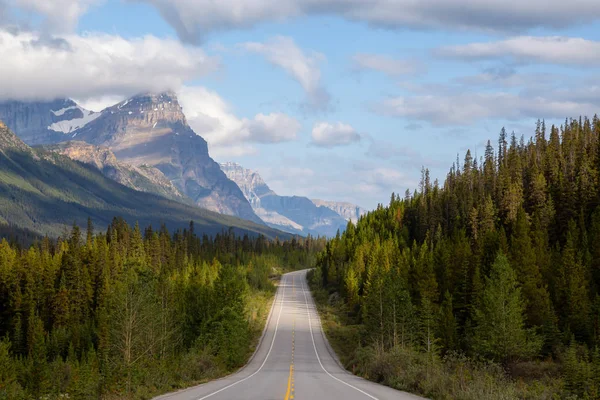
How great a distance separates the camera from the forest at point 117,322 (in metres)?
39.2

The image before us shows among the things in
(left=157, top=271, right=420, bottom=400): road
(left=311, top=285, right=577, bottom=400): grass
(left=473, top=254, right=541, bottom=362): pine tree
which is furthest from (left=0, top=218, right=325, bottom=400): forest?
(left=473, top=254, right=541, bottom=362): pine tree

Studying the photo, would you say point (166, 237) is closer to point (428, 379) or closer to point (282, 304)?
point (282, 304)

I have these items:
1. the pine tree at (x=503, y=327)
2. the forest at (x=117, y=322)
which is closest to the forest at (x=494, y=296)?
the pine tree at (x=503, y=327)

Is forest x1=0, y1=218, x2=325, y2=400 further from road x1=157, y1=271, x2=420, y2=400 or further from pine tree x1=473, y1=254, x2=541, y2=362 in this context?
pine tree x1=473, y1=254, x2=541, y2=362

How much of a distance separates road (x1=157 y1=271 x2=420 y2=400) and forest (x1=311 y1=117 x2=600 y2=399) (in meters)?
2.32

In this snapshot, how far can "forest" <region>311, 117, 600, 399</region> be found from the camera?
37781 millimetres

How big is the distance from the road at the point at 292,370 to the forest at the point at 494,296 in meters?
2.32

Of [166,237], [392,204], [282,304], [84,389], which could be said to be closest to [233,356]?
[84,389]

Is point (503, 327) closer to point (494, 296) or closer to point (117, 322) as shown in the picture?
point (494, 296)

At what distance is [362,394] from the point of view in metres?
28.2

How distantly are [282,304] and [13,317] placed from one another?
4719cm

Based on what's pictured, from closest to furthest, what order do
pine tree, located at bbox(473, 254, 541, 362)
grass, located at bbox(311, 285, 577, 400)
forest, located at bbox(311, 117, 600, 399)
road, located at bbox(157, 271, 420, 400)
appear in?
grass, located at bbox(311, 285, 577, 400), road, located at bbox(157, 271, 420, 400), forest, located at bbox(311, 117, 600, 399), pine tree, located at bbox(473, 254, 541, 362)

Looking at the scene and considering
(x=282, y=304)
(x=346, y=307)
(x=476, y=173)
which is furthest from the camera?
(x=476, y=173)

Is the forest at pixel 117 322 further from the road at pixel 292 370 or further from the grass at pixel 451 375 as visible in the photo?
the grass at pixel 451 375
